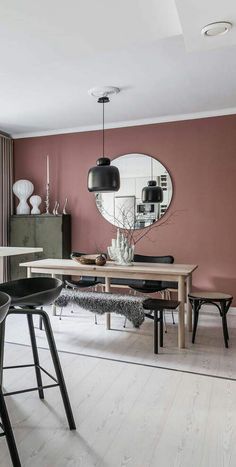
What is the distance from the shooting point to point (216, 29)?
80.2 inches

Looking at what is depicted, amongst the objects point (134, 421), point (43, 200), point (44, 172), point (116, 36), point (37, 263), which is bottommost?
point (134, 421)

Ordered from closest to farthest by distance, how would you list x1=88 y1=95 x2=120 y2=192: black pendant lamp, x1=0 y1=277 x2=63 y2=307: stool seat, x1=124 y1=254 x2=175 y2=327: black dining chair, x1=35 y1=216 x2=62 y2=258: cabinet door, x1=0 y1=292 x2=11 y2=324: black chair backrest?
x1=0 y1=292 x2=11 y2=324: black chair backrest → x1=0 y1=277 x2=63 y2=307: stool seat → x1=88 y1=95 x2=120 y2=192: black pendant lamp → x1=124 y1=254 x2=175 y2=327: black dining chair → x1=35 y1=216 x2=62 y2=258: cabinet door

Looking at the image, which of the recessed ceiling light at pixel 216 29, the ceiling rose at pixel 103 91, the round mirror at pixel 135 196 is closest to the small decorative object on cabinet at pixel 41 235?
the round mirror at pixel 135 196

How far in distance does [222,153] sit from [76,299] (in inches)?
98.6

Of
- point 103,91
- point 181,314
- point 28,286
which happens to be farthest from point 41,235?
point 28,286

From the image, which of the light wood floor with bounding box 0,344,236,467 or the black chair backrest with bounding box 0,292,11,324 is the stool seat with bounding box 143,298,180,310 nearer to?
the light wood floor with bounding box 0,344,236,467

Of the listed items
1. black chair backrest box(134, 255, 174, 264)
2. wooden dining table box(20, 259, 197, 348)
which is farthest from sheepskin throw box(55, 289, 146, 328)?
black chair backrest box(134, 255, 174, 264)

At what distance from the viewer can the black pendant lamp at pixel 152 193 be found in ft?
14.6

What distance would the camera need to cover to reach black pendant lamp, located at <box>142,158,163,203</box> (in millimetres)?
4453

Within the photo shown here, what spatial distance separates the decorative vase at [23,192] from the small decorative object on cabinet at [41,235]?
17 centimetres

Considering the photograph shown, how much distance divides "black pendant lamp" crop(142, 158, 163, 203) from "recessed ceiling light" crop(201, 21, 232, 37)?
242cm

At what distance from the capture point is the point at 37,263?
3822 millimetres

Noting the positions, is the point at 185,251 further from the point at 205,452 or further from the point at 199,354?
the point at 205,452

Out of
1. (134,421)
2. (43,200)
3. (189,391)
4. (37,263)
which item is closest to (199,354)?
(189,391)
